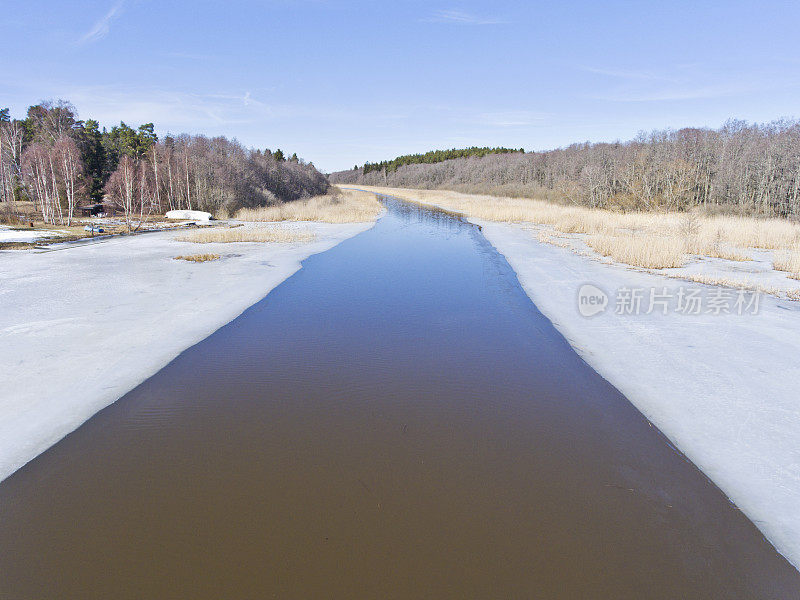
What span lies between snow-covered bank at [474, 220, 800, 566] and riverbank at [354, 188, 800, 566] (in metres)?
0.01

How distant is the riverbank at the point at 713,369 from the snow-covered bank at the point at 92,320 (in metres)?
7.27

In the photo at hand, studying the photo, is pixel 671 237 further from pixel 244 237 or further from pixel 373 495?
pixel 244 237

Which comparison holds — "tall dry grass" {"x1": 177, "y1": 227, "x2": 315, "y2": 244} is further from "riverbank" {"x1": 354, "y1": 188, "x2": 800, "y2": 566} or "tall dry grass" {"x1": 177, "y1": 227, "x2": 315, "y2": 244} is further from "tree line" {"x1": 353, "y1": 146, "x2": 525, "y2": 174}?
"tree line" {"x1": 353, "y1": 146, "x2": 525, "y2": 174}

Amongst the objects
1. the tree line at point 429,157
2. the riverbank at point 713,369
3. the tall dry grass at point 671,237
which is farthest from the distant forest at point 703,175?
the tree line at point 429,157

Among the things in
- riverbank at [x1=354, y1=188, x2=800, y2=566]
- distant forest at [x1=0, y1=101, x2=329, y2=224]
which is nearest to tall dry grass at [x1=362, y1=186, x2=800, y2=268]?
riverbank at [x1=354, y1=188, x2=800, y2=566]

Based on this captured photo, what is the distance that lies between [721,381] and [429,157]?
463 feet

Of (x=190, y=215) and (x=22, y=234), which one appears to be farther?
(x=190, y=215)

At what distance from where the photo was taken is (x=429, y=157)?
13962 centimetres

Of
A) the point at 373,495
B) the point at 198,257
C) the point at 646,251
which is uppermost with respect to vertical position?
the point at 646,251

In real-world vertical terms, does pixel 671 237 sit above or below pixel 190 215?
below

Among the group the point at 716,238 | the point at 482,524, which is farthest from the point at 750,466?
the point at 716,238

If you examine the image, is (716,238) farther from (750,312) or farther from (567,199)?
(567,199)

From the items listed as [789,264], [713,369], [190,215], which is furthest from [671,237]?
[190,215]

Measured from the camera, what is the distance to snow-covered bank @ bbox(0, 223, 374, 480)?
5527 millimetres
